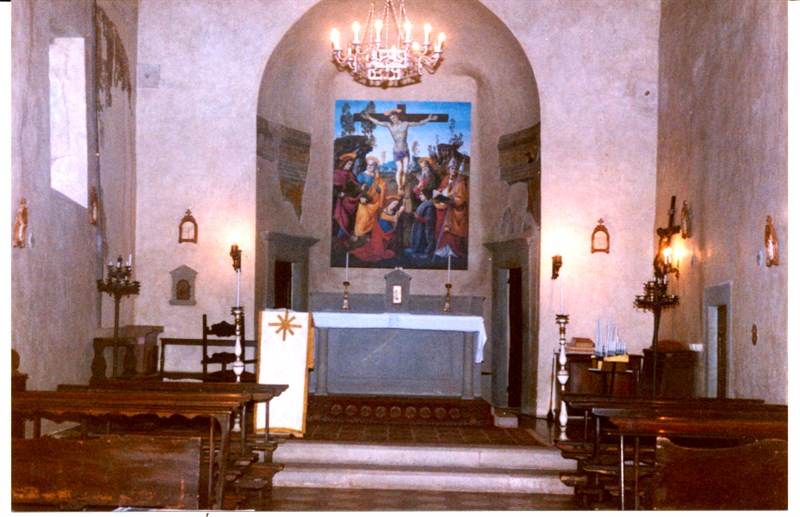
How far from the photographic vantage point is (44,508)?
5.53 m

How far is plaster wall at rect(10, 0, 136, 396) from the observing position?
820cm

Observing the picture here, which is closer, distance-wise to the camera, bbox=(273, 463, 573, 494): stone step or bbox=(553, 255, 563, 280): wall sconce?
bbox=(273, 463, 573, 494): stone step

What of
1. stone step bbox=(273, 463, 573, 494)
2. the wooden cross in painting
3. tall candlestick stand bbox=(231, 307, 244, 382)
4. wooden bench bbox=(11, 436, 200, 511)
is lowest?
stone step bbox=(273, 463, 573, 494)

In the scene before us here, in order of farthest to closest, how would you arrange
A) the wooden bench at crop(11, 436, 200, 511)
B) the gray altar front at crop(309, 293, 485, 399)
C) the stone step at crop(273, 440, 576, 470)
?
the gray altar front at crop(309, 293, 485, 399)
the stone step at crop(273, 440, 576, 470)
the wooden bench at crop(11, 436, 200, 511)

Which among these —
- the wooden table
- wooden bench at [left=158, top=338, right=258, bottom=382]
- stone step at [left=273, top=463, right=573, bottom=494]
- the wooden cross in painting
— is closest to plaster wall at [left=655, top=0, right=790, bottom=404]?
stone step at [left=273, top=463, right=573, bottom=494]

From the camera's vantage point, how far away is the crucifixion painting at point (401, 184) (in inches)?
580

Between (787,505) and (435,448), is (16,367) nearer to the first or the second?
(435,448)

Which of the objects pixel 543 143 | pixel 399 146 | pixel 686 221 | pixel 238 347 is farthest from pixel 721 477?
pixel 399 146

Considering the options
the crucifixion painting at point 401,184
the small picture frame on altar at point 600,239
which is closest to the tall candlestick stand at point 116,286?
the crucifixion painting at point 401,184

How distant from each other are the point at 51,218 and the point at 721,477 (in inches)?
262

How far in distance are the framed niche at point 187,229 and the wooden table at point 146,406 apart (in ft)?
19.1

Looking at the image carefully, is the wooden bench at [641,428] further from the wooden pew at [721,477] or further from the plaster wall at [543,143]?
the plaster wall at [543,143]

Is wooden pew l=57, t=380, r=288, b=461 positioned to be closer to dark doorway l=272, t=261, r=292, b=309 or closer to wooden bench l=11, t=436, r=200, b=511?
wooden bench l=11, t=436, r=200, b=511

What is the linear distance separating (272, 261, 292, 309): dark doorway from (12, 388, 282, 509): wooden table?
6.71 meters
